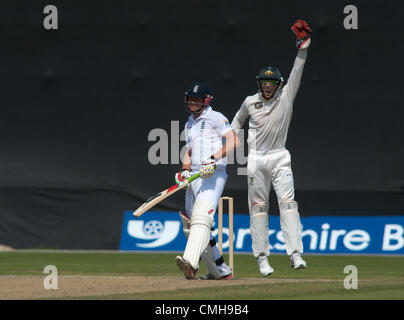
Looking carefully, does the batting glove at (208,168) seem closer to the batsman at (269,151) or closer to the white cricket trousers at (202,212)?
the white cricket trousers at (202,212)

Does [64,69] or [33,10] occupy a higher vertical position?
[33,10]

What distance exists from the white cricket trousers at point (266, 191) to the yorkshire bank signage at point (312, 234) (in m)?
4.08

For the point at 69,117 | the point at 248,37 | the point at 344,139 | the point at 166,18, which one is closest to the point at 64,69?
the point at 69,117

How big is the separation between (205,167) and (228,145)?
0.29 m

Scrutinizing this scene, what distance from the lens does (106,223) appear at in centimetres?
1297

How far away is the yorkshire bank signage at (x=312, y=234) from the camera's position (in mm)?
12242

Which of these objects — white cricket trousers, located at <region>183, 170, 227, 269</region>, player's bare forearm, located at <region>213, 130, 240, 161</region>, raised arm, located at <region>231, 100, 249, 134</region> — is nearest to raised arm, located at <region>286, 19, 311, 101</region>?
raised arm, located at <region>231, 100, 249, 134</region>

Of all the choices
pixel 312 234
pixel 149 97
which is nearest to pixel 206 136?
pixel 312 234

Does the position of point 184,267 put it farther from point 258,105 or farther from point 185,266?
point 258,105

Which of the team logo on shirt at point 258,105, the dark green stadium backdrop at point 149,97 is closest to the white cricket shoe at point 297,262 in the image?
the team logo on shirt at point 258,105

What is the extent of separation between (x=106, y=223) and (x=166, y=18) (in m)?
2.98

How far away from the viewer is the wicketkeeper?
7.75 m

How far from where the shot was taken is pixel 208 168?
7.74m
